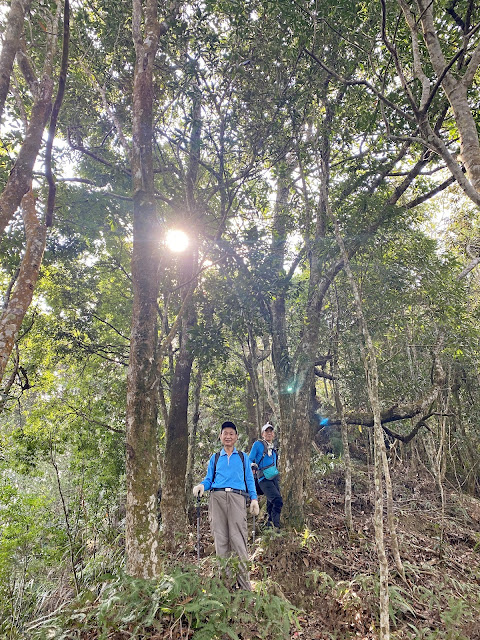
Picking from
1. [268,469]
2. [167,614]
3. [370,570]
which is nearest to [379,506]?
[370,570]

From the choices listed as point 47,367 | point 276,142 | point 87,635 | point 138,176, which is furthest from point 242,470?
point 47,367

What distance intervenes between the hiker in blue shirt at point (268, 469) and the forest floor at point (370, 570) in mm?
498

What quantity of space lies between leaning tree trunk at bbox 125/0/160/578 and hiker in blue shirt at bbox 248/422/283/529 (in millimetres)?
3274

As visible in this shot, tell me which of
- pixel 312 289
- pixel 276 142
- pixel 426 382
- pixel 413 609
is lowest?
pixel 413 609

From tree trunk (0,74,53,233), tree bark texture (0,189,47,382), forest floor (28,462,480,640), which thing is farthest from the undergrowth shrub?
tree trunk (0,74,53,233)

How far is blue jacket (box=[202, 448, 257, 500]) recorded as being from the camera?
16.2 ft

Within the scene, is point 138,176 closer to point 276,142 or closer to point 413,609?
point 276,142

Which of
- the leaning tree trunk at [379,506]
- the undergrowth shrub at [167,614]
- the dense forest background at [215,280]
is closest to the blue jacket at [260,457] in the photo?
the dense forest background at [215,280]

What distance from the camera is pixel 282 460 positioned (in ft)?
25.4

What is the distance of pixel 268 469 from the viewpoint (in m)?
6.89

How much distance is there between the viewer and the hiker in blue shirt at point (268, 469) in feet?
22.8

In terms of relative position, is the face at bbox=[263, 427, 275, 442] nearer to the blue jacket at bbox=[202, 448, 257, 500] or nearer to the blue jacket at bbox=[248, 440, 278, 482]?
the blue jacket at bbox=[248, 440, 278, 482]

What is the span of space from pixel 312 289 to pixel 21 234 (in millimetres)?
6772

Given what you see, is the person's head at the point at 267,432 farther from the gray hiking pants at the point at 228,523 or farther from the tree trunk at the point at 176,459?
the gray hiking pants at the point at 228,523
